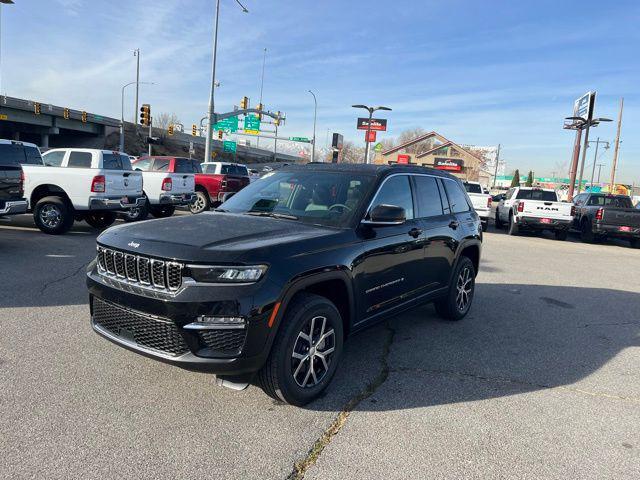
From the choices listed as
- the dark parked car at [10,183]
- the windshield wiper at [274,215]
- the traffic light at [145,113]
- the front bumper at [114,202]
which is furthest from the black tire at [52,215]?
the traffic light at [145,113]

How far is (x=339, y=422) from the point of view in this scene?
3316 millimetres

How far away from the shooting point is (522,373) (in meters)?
4.34

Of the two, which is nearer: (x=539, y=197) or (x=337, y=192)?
(x=337, y=192)

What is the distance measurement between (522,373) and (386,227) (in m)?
1.82

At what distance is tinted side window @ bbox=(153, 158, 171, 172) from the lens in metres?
14.7

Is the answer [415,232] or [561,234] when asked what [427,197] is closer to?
[415,232]

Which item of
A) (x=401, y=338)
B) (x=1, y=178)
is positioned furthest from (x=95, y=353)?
(x=1, y=178)

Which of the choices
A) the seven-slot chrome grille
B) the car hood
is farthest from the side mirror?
the seven-slot chrome grille

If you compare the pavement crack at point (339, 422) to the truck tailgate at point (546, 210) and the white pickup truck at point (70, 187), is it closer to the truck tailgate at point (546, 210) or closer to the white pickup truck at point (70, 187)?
the white pickup truck at point (70, 187)

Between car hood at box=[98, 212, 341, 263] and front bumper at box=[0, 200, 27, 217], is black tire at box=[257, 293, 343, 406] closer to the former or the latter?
car hood at box=[98, 212, 341, 263]

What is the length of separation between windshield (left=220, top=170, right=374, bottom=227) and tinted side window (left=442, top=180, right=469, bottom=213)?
5.80ft

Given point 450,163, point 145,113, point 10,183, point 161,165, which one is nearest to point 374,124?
point 145,113

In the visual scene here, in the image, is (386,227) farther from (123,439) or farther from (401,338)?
(123,439)

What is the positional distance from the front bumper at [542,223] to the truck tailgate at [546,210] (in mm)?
105
